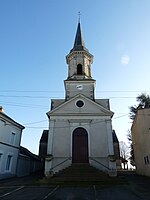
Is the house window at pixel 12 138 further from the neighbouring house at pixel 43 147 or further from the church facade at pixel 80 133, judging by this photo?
the neighbouring house at pixel 43 147

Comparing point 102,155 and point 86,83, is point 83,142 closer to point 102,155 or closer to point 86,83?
point 102,155

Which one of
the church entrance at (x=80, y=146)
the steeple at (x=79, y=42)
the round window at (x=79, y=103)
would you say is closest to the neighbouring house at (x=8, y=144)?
the church entrance at (x=80, y=146)

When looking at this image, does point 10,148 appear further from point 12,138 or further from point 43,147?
point 43,147

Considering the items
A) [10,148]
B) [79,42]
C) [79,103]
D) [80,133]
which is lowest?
Answer: [10,148]

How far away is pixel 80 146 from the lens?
56.4 ft

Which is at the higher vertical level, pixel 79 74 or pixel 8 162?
pixel 79 74

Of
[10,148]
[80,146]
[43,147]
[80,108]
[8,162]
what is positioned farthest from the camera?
[43,147]

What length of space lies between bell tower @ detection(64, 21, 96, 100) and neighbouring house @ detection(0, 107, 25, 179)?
7037 millimetres

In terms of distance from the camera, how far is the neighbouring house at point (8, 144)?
1622 cm

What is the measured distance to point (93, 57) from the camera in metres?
23.8

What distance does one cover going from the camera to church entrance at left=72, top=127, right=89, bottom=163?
16.7 m

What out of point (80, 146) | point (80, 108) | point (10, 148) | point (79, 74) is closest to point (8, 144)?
point (10, 148)

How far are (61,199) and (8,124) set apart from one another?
1154 cm

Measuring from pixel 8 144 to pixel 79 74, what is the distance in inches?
457
